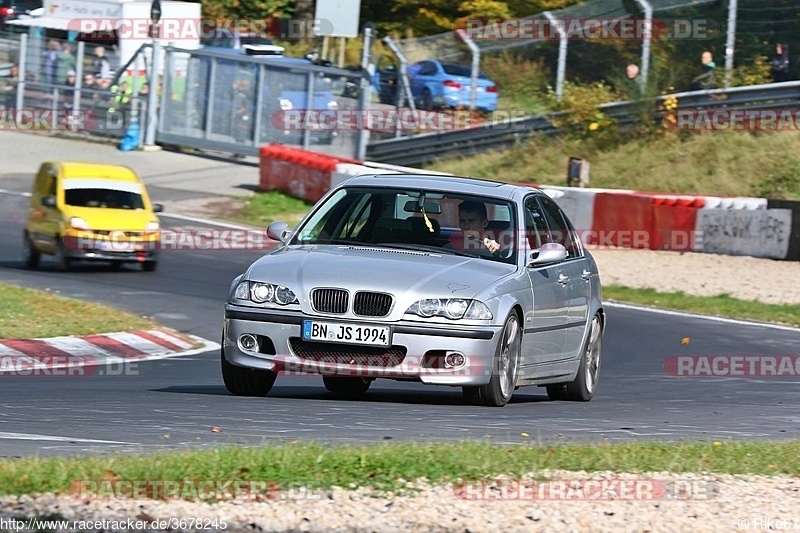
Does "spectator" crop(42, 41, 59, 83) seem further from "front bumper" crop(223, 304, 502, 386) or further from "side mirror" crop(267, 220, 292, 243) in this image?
"front bumper" crop(223, 304, 502, 386)

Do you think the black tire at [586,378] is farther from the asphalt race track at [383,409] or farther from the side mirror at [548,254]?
the side mirror at [548,254]

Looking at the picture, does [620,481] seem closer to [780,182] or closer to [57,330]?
[57,330]

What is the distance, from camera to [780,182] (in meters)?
26.6

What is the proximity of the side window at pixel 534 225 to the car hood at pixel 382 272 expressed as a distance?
0.54 meters

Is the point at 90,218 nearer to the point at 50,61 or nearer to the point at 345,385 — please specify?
the point at 345,385

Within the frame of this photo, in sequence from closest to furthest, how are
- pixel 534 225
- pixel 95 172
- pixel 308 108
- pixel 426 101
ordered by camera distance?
pixel 534 225 → pixel 95 172 → pixel 426 101 → pixel 308 108

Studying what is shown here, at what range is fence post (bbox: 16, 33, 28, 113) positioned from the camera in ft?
127

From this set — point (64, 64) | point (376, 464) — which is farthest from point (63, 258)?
point (64, 64)

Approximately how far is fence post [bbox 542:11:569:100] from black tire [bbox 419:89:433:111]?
301 cm

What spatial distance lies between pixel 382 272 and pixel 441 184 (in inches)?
50.3

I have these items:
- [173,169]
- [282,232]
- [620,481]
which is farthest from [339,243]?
[173,169]

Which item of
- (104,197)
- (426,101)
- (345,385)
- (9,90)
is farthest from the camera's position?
(9,90)

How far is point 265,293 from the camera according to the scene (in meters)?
9.04

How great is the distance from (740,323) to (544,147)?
1328 cm
